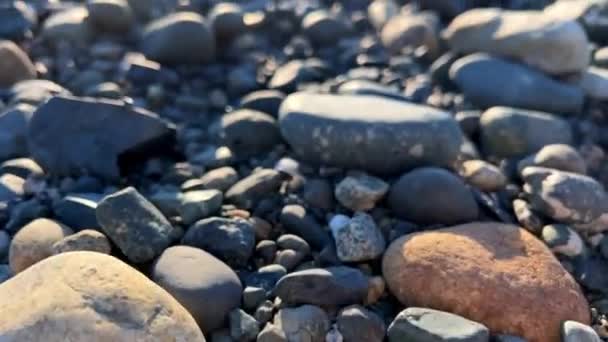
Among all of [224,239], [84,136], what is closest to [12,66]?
[84,136]

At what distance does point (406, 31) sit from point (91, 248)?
5.69ft

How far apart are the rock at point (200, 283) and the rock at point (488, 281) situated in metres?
0.39

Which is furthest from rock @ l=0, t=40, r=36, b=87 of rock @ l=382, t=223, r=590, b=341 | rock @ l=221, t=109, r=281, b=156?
rock @ l=382, t=223, r=590, b=341

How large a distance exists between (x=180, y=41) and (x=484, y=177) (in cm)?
129

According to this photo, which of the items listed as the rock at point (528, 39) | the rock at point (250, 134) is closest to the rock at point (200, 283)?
the rock at point (250, 134)

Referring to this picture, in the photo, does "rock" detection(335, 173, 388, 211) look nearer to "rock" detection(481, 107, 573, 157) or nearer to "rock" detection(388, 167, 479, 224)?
"rock" detection(388, 167, 479, 224)

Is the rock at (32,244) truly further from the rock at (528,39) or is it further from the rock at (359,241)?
the rock at (528,39)

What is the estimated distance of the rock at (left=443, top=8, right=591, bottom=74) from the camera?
2830 mm

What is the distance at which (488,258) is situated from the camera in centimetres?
195

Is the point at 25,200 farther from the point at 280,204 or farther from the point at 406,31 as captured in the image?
the point at 406,31

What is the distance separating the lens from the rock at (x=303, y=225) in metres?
2.09

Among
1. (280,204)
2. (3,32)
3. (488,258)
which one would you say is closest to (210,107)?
(280,204)

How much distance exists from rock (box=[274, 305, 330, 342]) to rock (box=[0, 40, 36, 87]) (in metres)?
1.52

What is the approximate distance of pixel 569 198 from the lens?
2176 mm
